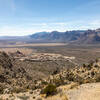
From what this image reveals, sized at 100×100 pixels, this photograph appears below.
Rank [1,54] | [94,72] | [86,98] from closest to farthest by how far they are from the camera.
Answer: [86,98]
[94,72]
[1,54]

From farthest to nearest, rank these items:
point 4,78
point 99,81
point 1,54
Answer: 1. point 1,54
2. point 4,78
3. point 99,81

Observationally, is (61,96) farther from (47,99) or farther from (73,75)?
(73,75)

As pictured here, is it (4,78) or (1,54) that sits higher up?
(1,54)

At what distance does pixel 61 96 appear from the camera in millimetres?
14617

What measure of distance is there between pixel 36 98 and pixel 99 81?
823 cm

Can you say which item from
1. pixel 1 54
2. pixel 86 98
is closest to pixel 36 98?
pixel 86 98

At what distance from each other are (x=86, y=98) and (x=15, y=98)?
683cm

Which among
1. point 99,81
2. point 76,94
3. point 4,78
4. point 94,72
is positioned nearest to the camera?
point 76,94

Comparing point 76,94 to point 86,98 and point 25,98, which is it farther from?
point 25,98

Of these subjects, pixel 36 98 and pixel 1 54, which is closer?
pixel 36 98

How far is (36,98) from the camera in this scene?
15.2 meters

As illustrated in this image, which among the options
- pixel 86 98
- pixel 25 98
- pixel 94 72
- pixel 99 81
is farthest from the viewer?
pixel 94 72

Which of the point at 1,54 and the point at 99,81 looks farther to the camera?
Answer: the point at 1,54

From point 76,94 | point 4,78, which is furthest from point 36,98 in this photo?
point 4,78
